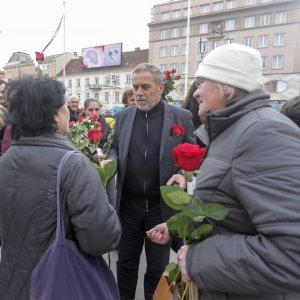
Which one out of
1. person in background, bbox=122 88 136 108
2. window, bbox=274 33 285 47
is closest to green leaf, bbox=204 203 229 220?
person in background, bbox=122 88 136 108

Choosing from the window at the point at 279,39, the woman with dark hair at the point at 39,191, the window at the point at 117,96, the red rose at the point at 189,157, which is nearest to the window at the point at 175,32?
the window at the point at 279,39

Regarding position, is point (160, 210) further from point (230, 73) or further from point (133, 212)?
point (230, 73)

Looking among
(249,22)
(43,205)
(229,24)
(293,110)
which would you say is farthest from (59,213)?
(229,24)

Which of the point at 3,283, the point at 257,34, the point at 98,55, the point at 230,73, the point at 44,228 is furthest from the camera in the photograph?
the point at 98,55

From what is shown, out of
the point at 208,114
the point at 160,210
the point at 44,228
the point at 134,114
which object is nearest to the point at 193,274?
the point at 208,114

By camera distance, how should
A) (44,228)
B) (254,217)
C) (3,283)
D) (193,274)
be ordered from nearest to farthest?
1. (254,217)
2. (193,274)
3. (44,228)
4. (3,283)

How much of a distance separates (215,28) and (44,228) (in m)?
43.8

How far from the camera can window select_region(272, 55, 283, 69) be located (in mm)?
37562

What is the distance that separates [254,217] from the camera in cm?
104

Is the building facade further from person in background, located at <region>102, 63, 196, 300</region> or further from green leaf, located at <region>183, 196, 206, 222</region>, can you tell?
green leaf, located at <region>183, 196, 206, 222</region>

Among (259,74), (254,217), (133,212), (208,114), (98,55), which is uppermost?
(98,55)

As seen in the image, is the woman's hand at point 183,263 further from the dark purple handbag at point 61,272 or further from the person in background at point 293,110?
the person in background at point 293,110

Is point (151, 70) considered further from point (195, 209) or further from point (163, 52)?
point (163, 52)

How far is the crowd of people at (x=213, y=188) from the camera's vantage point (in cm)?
100
